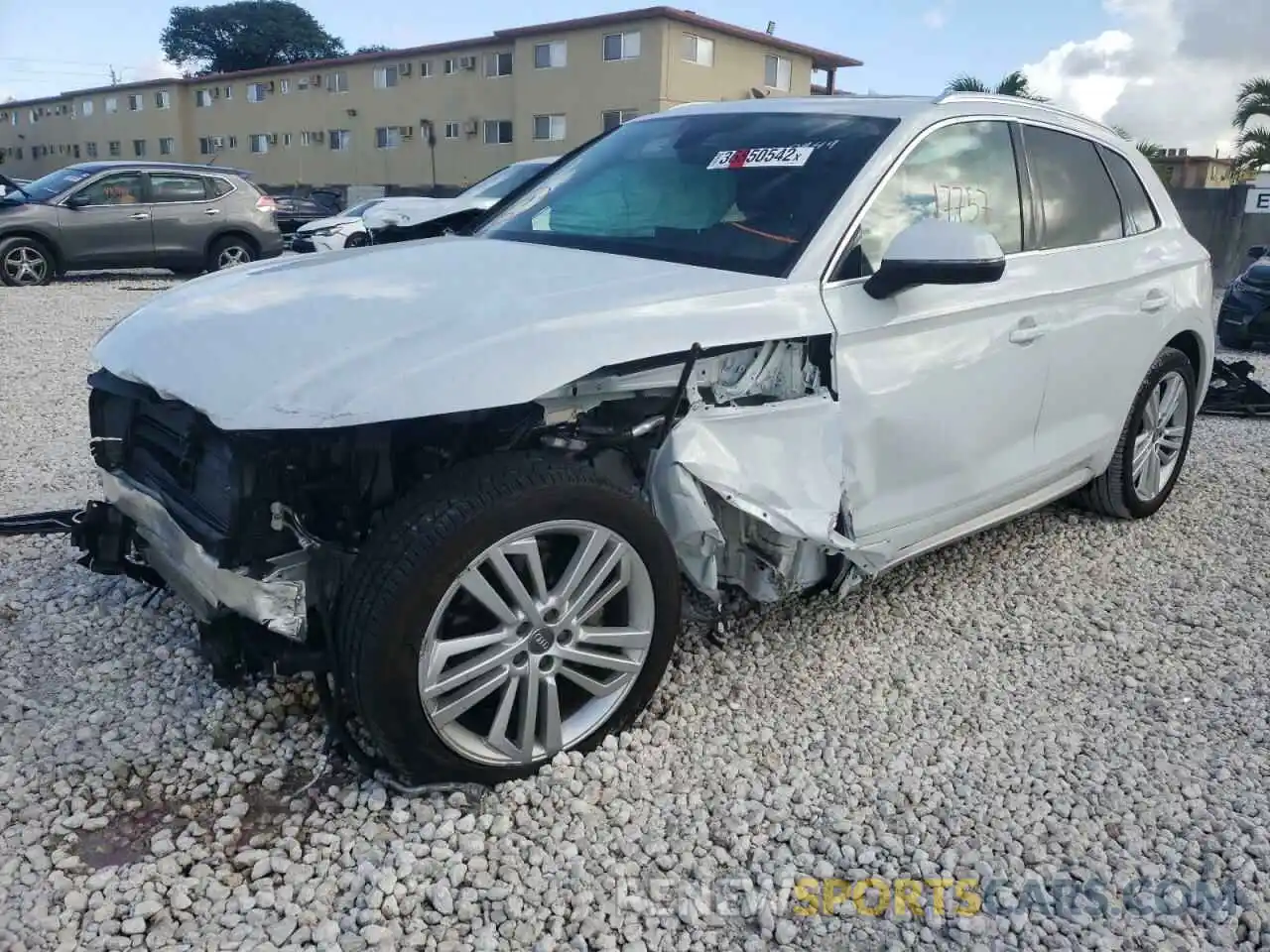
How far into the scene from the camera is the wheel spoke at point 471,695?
251 cm

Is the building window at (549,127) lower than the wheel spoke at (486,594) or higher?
higher

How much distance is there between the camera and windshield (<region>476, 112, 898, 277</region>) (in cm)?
316

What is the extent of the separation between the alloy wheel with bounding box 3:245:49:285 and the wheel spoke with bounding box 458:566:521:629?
13142 mm

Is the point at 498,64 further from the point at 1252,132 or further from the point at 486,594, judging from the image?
the point at 486,594

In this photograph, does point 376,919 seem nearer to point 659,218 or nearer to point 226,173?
point 659,218

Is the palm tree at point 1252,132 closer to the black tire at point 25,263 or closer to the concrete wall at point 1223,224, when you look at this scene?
the concrete wall at point 1223,224

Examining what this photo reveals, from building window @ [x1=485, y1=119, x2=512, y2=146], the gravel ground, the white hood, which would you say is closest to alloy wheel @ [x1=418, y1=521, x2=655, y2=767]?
the gravel ground

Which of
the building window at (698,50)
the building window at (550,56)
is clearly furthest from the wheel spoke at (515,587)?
the building window at (550,56)

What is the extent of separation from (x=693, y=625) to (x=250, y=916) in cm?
179

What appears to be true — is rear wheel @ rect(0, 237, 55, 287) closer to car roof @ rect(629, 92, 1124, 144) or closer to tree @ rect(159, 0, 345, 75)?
car roof @ rect(629, 92, 1124, 144)

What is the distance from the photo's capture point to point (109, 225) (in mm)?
13414

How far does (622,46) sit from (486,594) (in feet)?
108

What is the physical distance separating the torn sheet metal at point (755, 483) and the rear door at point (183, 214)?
12901mm

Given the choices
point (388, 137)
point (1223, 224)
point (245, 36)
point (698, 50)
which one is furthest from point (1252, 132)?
point (245, 36)
